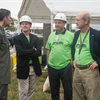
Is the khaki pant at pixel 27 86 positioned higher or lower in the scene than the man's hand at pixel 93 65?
lower

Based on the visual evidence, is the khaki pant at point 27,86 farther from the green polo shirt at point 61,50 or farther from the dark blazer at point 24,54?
the green polo shirt at point 61,50

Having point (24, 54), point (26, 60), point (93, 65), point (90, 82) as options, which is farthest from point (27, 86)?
point (93, 65)

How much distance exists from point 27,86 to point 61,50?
1.00 metres

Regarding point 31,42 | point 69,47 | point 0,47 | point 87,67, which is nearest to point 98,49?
point 87,67

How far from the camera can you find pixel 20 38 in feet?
9.61

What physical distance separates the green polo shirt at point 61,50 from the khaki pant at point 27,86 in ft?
1.51

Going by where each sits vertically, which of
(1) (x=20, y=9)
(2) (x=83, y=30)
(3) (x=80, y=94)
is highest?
(1) (x=20, y=9)

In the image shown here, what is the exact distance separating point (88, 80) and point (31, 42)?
137 centimetres

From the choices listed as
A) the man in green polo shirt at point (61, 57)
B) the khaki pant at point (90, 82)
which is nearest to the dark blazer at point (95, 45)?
the khaki pant at point (90, 82)

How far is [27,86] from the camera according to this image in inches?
115

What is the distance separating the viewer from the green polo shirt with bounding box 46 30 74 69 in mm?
2896

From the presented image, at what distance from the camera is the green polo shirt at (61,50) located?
290 centimetres

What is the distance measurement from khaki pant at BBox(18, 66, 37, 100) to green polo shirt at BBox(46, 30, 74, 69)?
460 mm

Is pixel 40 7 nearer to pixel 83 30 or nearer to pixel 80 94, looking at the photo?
pixel 83 30
